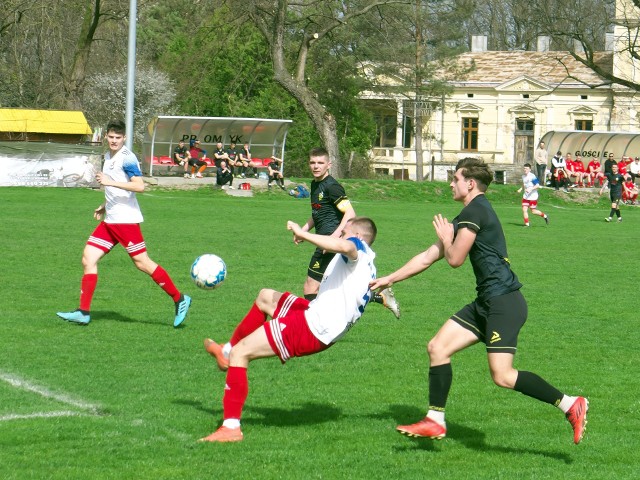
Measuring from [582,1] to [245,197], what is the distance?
3460cm

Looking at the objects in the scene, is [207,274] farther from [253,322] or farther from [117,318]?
[117,318]

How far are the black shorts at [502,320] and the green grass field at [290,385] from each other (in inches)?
27.5

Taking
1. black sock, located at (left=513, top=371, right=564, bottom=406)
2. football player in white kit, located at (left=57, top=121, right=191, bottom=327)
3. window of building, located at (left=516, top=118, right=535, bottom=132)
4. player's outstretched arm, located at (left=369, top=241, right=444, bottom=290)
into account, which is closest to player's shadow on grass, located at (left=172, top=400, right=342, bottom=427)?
player's outstretched arm, located at (left=369, top=241, right=444, bottom=290)

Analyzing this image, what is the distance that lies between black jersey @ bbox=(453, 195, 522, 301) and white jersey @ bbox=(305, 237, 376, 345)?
0.64 metres

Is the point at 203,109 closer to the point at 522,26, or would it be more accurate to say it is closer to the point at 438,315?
the point at 522,26

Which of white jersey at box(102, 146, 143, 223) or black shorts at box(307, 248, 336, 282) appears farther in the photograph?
white jersey at box(102, 146, 143, 223)

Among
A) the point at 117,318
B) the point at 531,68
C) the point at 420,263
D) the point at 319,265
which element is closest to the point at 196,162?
the point at 117,318

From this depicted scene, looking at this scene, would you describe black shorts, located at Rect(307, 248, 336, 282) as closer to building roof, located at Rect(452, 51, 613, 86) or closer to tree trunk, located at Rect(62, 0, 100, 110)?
tree trunk, located at Rect(62, 0, 100, 110)

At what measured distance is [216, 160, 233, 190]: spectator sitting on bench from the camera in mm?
37500

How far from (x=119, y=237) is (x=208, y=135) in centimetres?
3290

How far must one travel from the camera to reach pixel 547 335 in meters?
11.0

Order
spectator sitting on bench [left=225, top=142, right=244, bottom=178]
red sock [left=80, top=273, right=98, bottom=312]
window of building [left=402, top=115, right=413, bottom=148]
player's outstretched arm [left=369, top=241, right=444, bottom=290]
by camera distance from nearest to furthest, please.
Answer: player's outstretched arm [left=369, top=241, right=444, bottom=290]
red sock [left=80, top=273, right=98, bottom=312]
spectator sitting on bench [left=225, top=142, right=244, bottom=178]
window of building [left=402, top=115, right=413, bottom=148]

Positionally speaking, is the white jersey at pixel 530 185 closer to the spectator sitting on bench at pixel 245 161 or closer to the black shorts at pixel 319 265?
the spectator sitting on bench at pixel 245 161

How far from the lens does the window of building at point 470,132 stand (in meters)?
73.9
